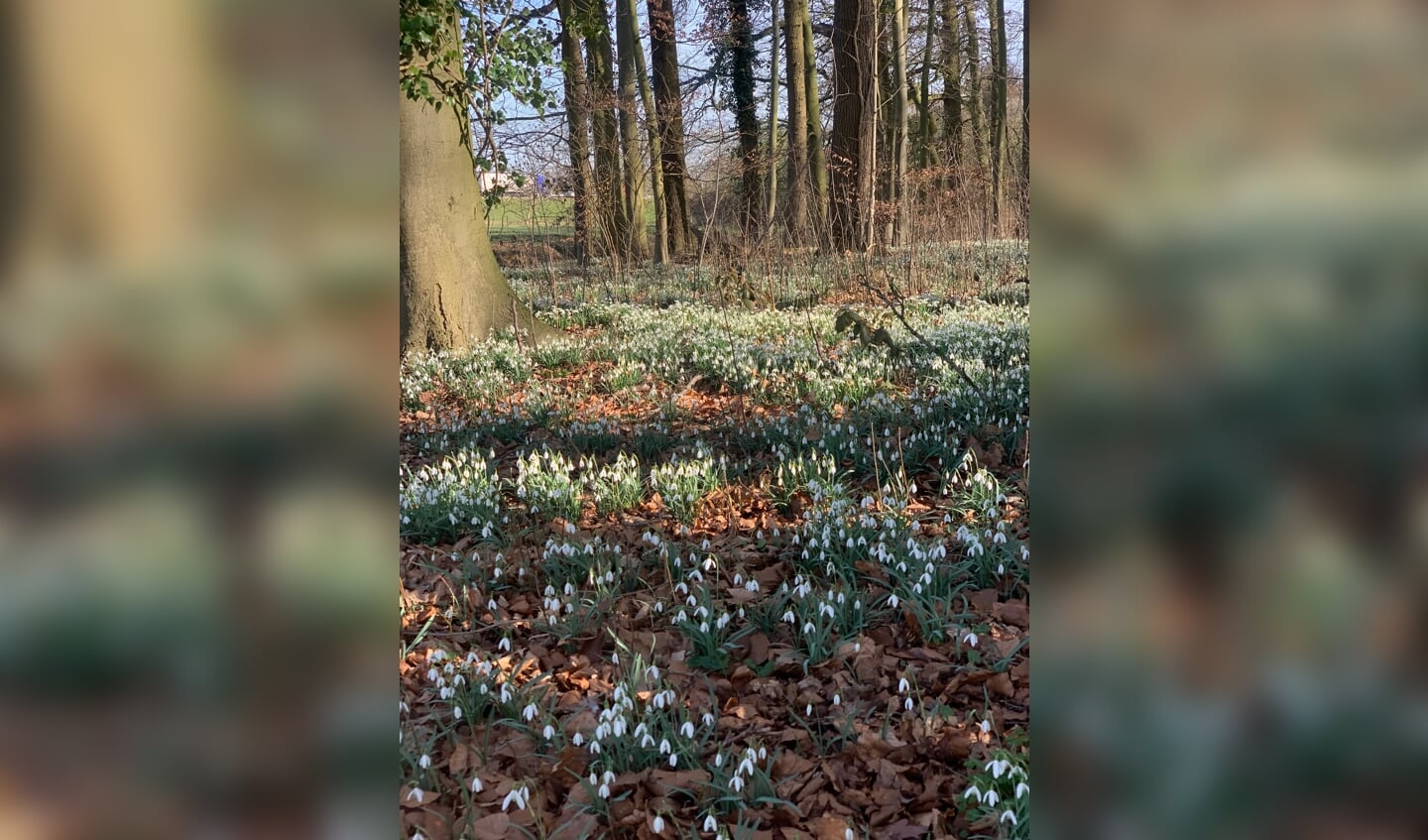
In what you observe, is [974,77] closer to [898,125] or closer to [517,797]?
[898,125]

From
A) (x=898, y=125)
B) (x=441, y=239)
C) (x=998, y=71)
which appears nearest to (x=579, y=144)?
(x=898, y=125)

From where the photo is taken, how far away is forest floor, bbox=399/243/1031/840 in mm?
2424

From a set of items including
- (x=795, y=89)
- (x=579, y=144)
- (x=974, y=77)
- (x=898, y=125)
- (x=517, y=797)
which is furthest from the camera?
(x=974, y=77)

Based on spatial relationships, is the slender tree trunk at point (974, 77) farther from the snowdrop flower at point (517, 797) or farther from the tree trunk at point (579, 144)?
the snowdrop flower at point (517, 797)

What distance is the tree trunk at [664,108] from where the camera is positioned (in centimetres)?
1744

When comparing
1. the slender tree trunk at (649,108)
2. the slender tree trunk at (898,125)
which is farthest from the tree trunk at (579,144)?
the slender tree trunk at (898,125)

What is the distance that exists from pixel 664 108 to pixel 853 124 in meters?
4.07

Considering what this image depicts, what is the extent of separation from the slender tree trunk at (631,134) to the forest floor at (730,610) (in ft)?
24.1

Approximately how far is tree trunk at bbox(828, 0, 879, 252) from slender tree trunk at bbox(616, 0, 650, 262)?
8.84 feet

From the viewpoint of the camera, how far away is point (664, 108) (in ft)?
54.2

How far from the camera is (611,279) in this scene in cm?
1404

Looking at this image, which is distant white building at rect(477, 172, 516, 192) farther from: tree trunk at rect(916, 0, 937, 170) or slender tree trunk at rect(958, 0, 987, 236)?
tree trunk at rect(916, 0, 937, 170)
